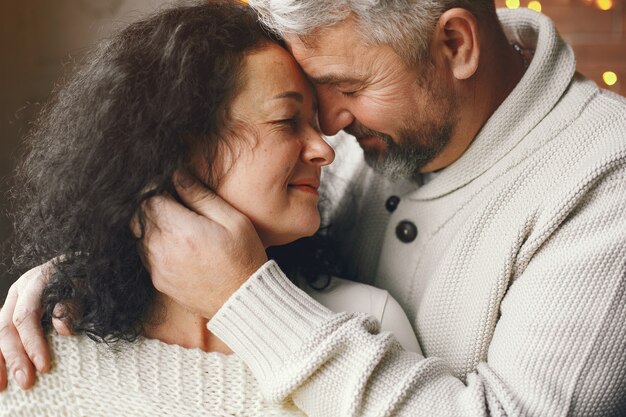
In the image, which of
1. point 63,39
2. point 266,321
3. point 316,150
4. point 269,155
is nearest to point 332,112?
point 316,150

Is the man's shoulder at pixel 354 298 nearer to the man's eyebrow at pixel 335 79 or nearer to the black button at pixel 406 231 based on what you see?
the black button at pixel 406 231

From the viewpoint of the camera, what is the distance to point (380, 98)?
173 cm

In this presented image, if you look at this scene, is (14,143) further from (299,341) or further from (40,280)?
(299,341)

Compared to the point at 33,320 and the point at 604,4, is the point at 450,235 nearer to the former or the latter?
the point at 33,320

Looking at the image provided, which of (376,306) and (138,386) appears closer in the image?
(138,386)

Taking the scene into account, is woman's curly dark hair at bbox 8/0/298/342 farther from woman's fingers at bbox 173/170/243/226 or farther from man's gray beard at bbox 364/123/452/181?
man's gray beard at bbox 364/123/452/181

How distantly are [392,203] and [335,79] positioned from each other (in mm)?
430

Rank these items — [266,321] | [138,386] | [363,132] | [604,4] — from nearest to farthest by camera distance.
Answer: [266,321]
[138,386]
[363,132]
[604,4]

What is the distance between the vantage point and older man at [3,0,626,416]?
1.36 meters

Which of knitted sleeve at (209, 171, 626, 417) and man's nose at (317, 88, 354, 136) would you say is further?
man's nose at (317, 88, 354, 136)

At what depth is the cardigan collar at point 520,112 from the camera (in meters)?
1.70

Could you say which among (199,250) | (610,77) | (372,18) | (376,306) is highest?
(372,18)

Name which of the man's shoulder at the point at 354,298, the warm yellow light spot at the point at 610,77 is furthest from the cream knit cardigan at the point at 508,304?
the warm yellow light spot at the point at 610,77

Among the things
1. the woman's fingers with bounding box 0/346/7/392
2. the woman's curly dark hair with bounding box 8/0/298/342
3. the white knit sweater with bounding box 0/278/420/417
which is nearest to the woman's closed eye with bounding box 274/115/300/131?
the woman's curly dark hair with bounding box 8/0/298/342
